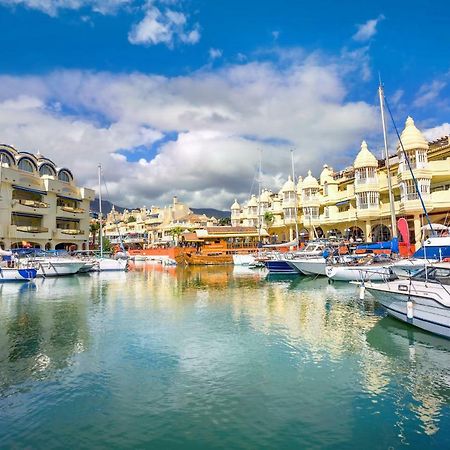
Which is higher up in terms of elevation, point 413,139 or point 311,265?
point 413,139

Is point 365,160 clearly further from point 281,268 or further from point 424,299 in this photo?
point 424,299

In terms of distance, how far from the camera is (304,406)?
9.02 metres

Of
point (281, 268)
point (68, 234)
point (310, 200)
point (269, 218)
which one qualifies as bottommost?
point (281, 268)

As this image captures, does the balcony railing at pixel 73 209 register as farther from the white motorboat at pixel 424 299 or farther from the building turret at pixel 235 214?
the white motorboat at pixel 424 299

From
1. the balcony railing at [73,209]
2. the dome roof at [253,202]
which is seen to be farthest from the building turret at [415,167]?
the balcony railing at [73,209]

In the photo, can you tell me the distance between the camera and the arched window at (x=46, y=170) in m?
63.4

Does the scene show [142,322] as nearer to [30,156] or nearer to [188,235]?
[30,156]

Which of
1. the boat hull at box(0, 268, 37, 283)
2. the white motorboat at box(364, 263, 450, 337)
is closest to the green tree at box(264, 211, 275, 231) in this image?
the boat hull at box(0, 268, 37, 283)

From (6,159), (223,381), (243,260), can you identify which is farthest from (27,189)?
(223,381)

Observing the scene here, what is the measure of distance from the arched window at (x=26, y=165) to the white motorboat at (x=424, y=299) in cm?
5796

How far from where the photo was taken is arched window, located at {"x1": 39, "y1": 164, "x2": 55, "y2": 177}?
6341 centimetres

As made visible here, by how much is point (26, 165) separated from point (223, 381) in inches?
2372

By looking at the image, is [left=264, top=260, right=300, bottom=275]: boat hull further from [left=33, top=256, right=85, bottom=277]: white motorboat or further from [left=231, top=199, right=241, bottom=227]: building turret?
[left=231, top=199, right=241, bottom=227]: building turret

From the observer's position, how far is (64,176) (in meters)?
68.3
